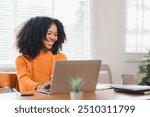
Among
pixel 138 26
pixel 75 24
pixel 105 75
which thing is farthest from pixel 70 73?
pixel 138 26

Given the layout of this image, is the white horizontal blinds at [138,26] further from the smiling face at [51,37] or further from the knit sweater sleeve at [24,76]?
the knit sweater sleeve at [24,76]

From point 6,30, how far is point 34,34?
4.67 ft

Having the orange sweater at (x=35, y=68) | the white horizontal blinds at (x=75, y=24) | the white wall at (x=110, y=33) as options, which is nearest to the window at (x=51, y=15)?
the white horizontal blinds at (x=75, y=24)

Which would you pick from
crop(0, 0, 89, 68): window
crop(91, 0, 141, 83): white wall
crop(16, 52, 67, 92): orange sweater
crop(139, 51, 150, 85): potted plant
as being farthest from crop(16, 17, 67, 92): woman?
crop(139, 51, 150, 85): potted plant

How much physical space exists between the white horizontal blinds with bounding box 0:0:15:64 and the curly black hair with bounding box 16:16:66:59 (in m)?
1.29

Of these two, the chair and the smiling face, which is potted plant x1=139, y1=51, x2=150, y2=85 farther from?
the smiling face

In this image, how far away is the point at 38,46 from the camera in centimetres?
243

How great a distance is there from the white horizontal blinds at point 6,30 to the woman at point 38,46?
1291mm

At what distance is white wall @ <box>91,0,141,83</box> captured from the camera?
425 centimetres

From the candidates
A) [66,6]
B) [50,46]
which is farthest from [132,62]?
[50,46]

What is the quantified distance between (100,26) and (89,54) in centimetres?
44

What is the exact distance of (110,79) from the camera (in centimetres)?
411

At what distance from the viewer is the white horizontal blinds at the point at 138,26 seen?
445cm

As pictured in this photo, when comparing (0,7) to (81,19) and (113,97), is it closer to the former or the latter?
→ (81,19)
